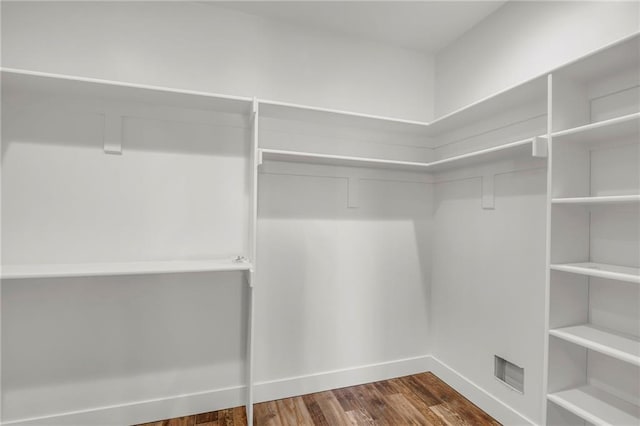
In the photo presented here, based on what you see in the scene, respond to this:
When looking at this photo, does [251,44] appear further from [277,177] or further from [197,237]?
[197,237]

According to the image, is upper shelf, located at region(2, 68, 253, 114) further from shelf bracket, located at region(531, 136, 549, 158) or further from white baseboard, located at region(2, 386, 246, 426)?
white baseboard, located at region(2, 386, 246, 426)

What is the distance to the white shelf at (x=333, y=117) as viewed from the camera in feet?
6.71

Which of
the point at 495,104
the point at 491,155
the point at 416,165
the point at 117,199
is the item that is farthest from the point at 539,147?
the point at 117,199

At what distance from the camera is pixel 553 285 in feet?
5.00

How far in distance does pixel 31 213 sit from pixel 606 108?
305 centimetres

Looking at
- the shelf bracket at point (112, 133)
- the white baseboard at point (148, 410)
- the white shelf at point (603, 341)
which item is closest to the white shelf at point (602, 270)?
the white shelf at point (603, 341)

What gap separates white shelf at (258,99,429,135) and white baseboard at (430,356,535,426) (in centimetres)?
186

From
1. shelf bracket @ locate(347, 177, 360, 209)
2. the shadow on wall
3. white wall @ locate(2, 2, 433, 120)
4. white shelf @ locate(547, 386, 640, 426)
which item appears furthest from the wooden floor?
white wall @ locate(2, 2, 433, 120)

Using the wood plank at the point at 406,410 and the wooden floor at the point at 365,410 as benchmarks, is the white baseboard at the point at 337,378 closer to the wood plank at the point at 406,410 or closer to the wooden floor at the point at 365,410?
the wooden floor at the point at 365,410

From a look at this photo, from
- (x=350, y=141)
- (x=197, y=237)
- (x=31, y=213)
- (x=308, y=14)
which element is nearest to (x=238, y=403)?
(x=197, y=237)

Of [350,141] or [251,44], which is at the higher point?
[251,44]

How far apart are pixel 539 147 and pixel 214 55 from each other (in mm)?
2003

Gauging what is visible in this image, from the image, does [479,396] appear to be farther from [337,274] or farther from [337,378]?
[337,274]

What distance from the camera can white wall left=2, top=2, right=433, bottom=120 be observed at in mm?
1871
